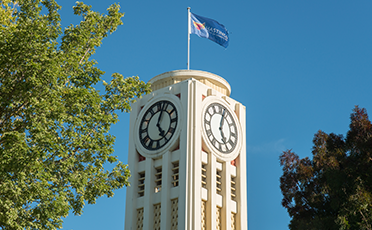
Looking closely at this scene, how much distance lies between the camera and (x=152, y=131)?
44.7 m

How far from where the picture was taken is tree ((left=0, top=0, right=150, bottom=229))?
1867cm

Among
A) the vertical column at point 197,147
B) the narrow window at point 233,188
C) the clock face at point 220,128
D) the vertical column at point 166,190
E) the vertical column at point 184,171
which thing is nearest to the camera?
the vertical column at point 184,171

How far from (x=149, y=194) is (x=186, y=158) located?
373 centimetres

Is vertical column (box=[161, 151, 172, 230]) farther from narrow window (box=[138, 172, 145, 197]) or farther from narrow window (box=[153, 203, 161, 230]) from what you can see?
narrow window (box=[138, 172, 145, 197])

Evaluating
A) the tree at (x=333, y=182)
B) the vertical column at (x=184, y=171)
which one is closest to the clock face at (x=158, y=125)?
the vertical column at (x=184, y=171)

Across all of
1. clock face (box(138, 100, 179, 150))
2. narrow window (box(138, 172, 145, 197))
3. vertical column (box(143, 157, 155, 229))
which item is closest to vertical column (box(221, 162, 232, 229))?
clock face (box(138, 100, 179, 150))

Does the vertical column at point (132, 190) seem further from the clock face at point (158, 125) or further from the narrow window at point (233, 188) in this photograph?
the narrow window at point (233, 188)

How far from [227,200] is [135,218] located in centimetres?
660

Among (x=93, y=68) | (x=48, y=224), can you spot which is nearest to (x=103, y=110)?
(x=93, y=68)

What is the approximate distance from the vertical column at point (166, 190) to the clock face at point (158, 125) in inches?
53.3

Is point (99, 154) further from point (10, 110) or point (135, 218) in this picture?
point (135, 218)

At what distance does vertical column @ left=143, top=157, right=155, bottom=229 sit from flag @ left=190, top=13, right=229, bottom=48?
10.7 m

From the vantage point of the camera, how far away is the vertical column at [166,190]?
40969mm

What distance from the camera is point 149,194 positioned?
42750 mm
